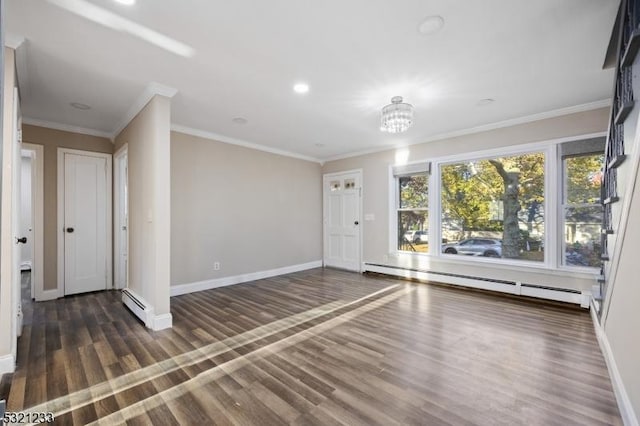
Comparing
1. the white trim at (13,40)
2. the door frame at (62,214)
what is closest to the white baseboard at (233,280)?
the door frame at (62,214)

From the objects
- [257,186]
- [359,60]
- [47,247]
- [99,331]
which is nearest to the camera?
[359,60]

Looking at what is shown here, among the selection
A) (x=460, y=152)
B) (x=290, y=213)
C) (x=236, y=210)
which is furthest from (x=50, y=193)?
(x=460, y=152)

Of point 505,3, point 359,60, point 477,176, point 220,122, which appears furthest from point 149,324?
point 477,176

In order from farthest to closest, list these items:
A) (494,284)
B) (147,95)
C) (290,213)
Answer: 1. (290,213)
2. (494,284)
3. (147,95)

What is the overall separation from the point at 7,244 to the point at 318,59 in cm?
292

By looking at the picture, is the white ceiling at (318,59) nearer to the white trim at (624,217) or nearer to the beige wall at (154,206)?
the beige wall at (154,206)

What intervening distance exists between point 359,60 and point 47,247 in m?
4.70

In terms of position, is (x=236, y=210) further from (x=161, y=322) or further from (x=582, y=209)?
(x=582, y=209)

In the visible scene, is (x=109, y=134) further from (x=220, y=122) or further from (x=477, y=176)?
(x=477, y=176)

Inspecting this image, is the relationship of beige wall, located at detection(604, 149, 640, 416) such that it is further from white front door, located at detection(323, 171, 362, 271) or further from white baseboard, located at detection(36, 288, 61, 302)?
white baseboard, located at detection(36, 288, 61, 302)

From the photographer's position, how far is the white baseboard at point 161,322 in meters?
3.12

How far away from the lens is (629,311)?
194 centimetres

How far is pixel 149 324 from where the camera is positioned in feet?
10.4

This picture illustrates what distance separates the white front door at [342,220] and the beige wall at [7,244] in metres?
4.91
